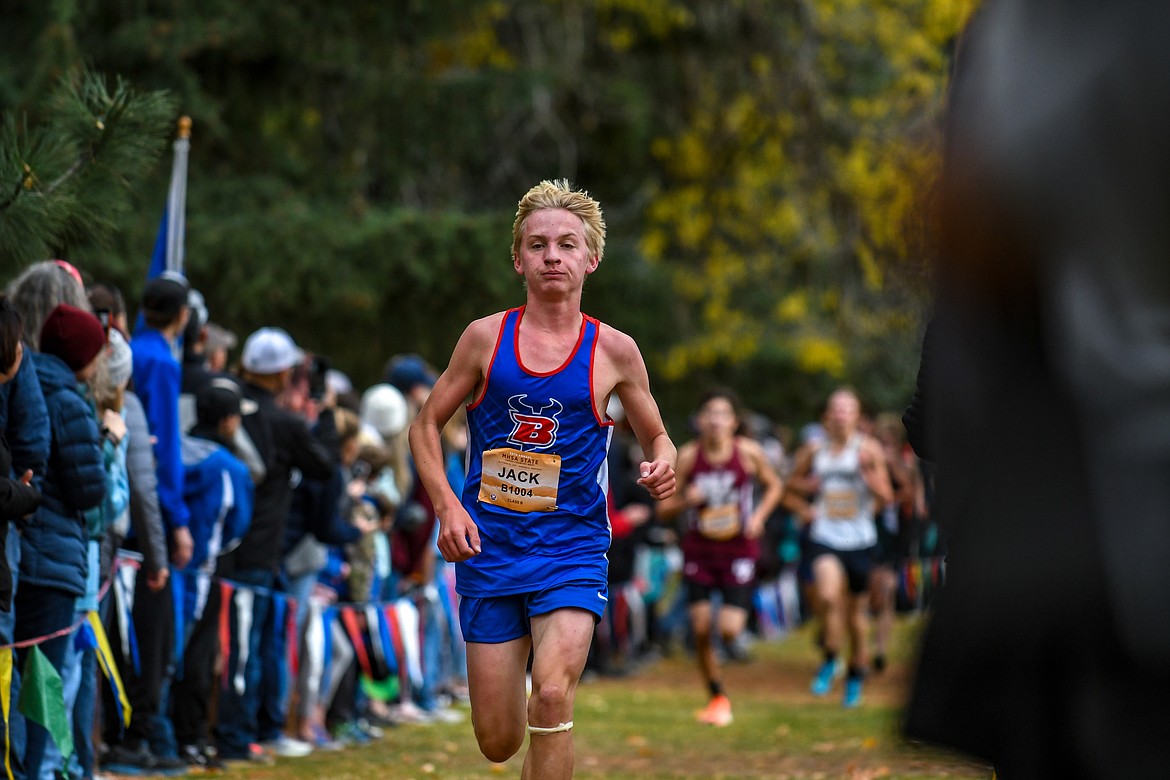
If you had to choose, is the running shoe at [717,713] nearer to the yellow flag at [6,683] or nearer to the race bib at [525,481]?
the yellow flag at [6,683]

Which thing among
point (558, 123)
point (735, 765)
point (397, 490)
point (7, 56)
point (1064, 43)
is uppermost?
point (558, 123)

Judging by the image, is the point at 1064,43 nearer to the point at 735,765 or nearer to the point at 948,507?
the point at 948,507

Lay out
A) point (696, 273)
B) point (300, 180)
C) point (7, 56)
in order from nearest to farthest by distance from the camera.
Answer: point (7, 56) < point (300, 180) < point (696, 273)

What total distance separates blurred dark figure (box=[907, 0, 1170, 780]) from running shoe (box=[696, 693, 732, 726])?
10983mm

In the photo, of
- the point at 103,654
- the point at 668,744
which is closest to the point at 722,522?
the point at 668,744

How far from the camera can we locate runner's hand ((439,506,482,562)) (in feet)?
19.3

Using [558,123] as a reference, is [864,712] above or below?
below

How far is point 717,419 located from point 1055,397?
1253cm

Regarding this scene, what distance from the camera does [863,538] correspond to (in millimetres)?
15266

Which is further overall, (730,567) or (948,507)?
(730,567)

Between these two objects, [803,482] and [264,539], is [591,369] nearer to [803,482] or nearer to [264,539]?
[264,539]

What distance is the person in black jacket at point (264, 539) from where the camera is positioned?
381 inches

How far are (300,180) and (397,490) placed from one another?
8899 millimetres

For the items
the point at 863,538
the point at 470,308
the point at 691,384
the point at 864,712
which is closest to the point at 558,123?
the point at 470,308
